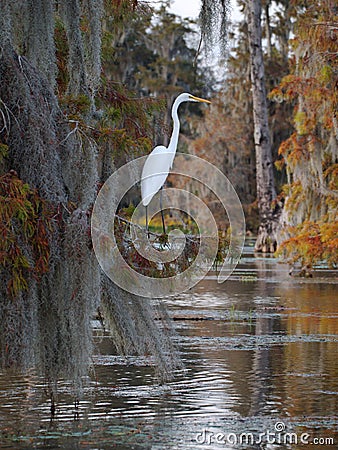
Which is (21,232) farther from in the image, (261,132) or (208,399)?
(261,132)

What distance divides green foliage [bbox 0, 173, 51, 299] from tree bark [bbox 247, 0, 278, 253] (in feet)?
69.5

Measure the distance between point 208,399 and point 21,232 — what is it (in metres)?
2.25

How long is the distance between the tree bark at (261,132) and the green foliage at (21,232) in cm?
2118

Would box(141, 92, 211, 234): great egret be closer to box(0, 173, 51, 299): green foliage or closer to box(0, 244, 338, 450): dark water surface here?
box(0, 244, 338, 450): dark water surface

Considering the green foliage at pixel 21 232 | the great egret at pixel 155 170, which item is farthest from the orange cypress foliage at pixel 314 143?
the green foliage at pixel 21 232

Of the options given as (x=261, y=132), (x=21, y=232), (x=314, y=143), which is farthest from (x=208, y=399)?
(x=261, y=132)

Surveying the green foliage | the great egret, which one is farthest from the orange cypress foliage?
the green foliage

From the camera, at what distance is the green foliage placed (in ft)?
15.9

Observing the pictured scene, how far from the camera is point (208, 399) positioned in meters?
6.64

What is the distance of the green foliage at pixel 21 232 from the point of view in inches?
190

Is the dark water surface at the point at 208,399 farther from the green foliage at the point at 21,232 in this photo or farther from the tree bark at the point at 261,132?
the tree bark at the point at 261,132

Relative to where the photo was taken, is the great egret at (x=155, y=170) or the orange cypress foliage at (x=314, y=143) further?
the orange cypress foliage at (x=314, y=143)

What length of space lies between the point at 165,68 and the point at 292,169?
27.0 meters

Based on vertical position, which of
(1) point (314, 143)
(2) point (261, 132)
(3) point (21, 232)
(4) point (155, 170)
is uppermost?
(2) point (261, 132)
